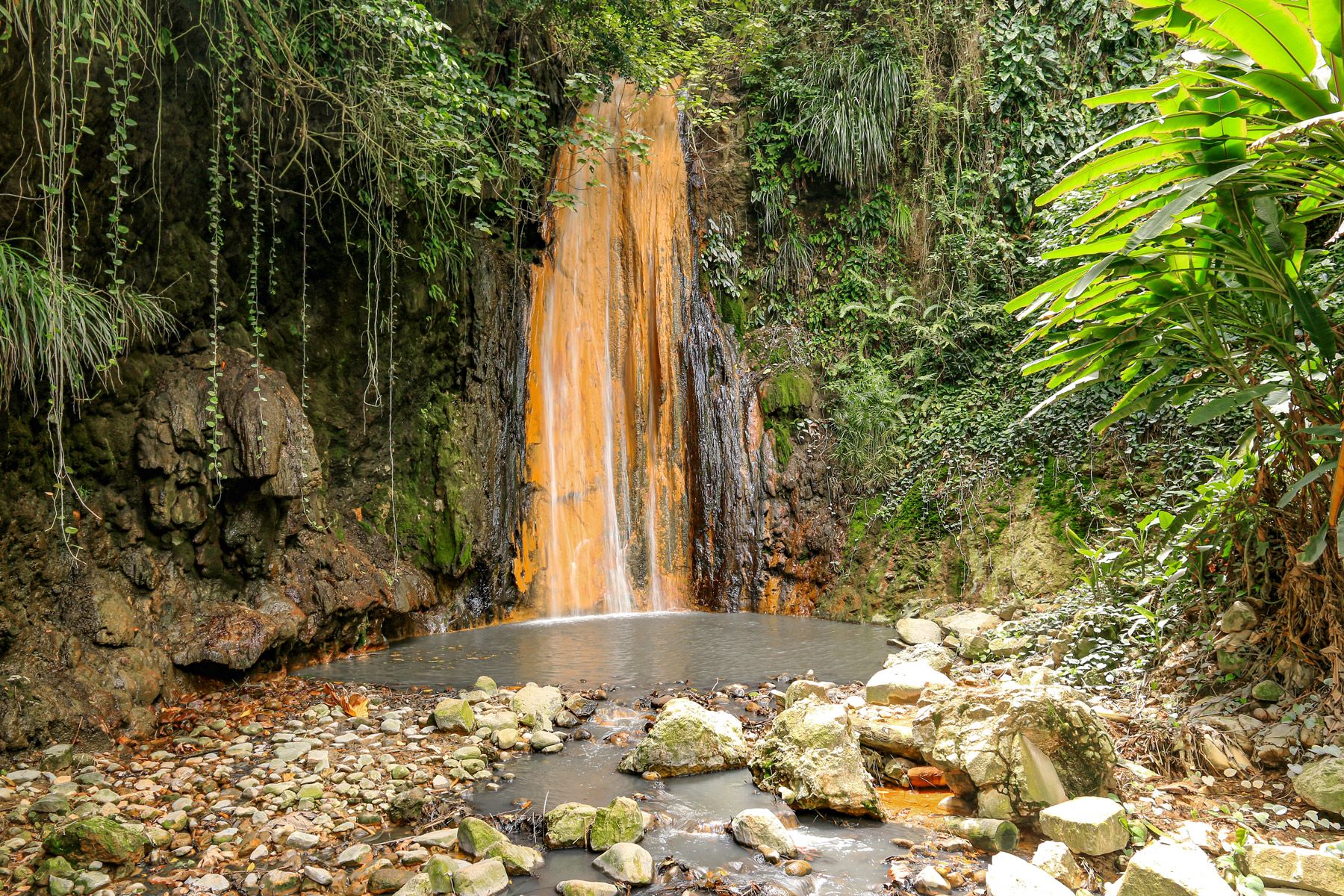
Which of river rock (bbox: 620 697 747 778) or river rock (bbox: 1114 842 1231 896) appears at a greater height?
river rock (bbox: 1114 842 1231 896)

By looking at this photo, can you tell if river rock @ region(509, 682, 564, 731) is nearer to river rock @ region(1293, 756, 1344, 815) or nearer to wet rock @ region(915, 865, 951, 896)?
wet rock @ region(915, 865, 951, 896)

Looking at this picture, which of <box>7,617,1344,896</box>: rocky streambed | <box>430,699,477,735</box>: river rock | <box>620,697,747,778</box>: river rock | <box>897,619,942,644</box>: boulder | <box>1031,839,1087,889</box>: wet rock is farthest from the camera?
<box>897,619,942,644</box>: boulder

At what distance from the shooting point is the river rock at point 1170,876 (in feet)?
7.01

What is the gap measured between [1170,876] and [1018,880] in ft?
1.42

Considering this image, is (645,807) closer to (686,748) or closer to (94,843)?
(686,748)

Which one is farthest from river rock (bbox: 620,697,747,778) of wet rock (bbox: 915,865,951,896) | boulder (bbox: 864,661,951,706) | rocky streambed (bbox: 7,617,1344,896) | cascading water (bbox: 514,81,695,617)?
cascading water (bbox: 514,81,695,617)

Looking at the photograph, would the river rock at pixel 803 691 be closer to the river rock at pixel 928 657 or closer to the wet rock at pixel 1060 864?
the river rock at pixel 928 657

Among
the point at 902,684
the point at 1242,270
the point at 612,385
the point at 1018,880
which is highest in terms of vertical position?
the point at 612,385

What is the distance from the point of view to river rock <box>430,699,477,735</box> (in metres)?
4.25

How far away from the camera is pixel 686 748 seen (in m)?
3.74

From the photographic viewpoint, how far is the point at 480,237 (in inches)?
323

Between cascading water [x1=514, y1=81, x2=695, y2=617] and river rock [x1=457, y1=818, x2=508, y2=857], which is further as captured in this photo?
cascading water [x1=514, y1=81, x2=695, y2=617]

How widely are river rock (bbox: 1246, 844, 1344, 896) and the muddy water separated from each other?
1.10m

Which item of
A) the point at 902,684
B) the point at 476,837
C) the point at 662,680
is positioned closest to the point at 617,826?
the point at 476,837
